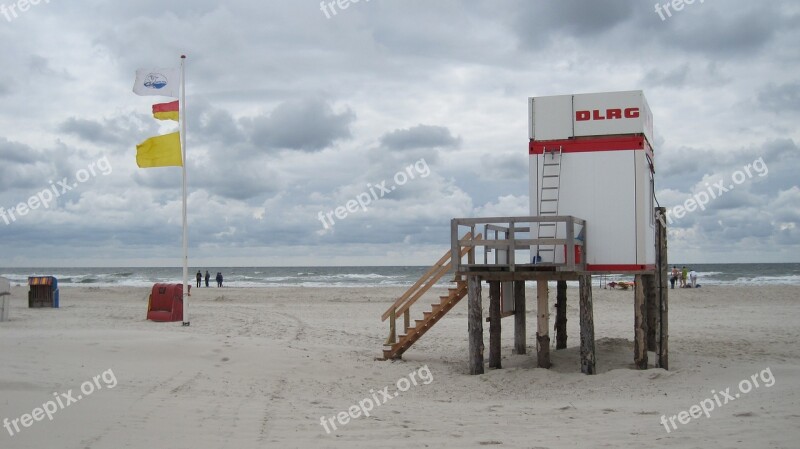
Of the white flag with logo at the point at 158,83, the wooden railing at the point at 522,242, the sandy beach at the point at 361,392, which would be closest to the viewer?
the sandy beach at the point at 361,392

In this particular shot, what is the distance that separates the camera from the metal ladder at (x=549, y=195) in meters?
12.8

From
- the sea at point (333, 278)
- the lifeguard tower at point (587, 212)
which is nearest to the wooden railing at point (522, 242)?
the lifeguard tower at point (587, 212)

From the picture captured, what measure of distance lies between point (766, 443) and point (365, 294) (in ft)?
116

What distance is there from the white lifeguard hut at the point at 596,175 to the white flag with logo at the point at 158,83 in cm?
946

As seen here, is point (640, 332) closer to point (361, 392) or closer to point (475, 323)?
point (475, 323)

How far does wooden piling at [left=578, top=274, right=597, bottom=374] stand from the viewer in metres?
12.1

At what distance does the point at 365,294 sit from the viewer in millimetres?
42000

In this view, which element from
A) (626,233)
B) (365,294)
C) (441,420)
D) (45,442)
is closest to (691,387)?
(626,233)

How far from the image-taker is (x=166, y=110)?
17.3 meters

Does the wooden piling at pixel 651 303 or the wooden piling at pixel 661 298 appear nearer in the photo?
the wooden piling at pixel 661 298

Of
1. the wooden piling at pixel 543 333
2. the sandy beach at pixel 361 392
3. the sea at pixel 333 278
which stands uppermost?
the wooden piling at pixel 543 333

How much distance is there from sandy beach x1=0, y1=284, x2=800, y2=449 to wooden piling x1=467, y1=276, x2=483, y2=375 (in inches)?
21.4

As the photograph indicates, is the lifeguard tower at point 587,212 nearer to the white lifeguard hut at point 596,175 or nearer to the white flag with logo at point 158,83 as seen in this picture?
the white lifeguard hut at point 596,175

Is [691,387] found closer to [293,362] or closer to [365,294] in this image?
[293,362]
